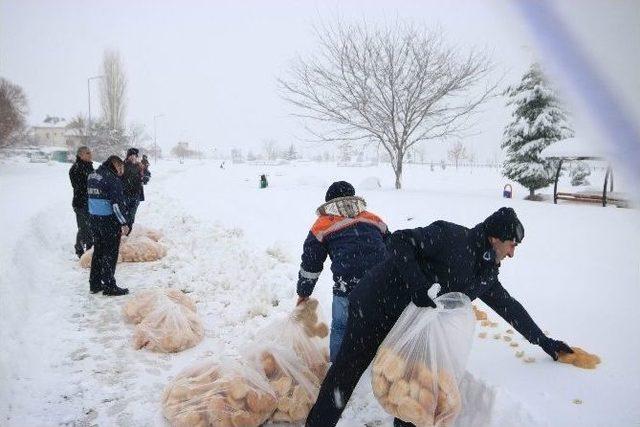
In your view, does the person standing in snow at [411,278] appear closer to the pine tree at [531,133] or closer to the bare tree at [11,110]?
the pine tree at [531,133]

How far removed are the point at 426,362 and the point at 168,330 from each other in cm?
258

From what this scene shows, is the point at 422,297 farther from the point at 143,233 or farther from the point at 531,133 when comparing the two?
the point at 531,133

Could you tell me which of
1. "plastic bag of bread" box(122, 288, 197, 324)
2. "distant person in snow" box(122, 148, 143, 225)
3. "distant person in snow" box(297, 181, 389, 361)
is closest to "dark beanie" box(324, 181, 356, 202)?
"distant person in snow" box(297, 181, 389, 361)

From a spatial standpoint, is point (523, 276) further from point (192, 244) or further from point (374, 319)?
point (192, 244)

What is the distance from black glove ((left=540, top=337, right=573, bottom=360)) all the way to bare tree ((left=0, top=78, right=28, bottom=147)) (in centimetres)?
3328

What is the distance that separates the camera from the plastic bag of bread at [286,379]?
2.85 metres

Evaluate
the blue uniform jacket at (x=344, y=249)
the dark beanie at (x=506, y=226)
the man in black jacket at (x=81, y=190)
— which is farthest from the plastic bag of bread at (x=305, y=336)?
the man in black jacket at (x=81, y=190)

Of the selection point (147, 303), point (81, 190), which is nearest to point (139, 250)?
point (81, 190)

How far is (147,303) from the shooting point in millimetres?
4473

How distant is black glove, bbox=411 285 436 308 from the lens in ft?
7.42

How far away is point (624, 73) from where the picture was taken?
702 millimetres

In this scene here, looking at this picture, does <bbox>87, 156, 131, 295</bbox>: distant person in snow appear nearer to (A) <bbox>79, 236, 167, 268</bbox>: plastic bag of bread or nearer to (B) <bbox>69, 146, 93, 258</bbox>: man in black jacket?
(B) <bbox>69, 146, 93, 258</bbox>: man in black jacket

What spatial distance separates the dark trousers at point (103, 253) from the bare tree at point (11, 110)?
2866 cm

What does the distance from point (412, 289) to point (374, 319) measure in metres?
0.29
